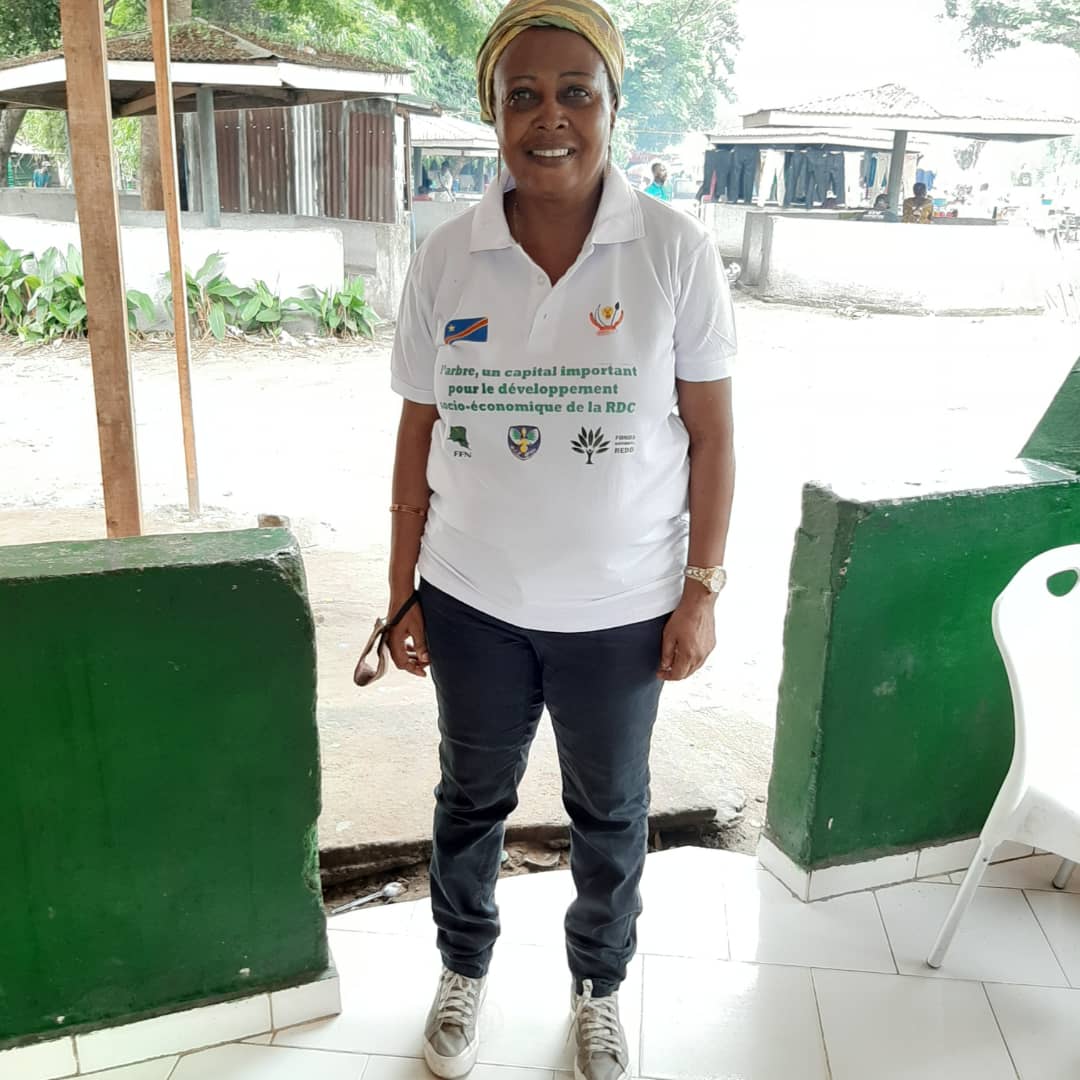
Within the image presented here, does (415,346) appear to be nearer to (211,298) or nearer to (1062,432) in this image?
(1062,432)

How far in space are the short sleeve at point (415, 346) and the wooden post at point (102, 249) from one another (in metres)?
1.26

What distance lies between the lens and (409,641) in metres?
1.56

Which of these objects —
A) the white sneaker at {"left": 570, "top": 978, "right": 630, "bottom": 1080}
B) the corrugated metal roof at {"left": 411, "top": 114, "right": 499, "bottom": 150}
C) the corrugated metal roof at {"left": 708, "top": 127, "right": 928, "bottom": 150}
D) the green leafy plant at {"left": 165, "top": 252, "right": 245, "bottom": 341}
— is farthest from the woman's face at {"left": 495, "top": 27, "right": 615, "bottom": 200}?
the corrugated metal roof at {"left": 411, "top": 114, "right": 499, "bottom": 150}

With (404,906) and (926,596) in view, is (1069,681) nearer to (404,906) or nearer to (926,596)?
(926,596)

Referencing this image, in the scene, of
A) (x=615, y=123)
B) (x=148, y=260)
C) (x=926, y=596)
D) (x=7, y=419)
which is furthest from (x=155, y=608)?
(x=148, y=260)

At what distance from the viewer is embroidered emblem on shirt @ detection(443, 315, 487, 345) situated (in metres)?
1.32

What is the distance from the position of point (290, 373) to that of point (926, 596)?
7.46 metres

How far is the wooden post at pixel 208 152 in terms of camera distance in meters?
9.24

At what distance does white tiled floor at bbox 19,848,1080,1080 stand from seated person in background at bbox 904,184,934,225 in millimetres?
12844

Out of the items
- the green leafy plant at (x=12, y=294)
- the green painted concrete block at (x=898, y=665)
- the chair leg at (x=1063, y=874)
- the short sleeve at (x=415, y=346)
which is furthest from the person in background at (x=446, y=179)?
Result: the short sleeve at (x=415, y=346)

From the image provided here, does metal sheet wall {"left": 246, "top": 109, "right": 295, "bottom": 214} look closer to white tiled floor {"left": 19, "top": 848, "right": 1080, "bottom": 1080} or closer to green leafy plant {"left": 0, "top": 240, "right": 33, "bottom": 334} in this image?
green leafy plant {"left": 0, "top": 240, "right": 33, "bottom": 334}

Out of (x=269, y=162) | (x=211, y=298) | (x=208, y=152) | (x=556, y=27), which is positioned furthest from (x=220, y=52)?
(x=556, y=27)

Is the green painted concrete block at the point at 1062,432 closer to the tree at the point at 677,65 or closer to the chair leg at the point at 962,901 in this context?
the chair leg at the point at 962,901

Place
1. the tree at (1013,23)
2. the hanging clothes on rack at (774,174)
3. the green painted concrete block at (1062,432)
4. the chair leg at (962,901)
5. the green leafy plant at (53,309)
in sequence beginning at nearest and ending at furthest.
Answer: the chair leg at (962,901)
the green painted concrete block at (1062,432)
the green leafy plant at (53,309)
the tree at (1013,23)
the hanging clothes on rack at (774,174)
